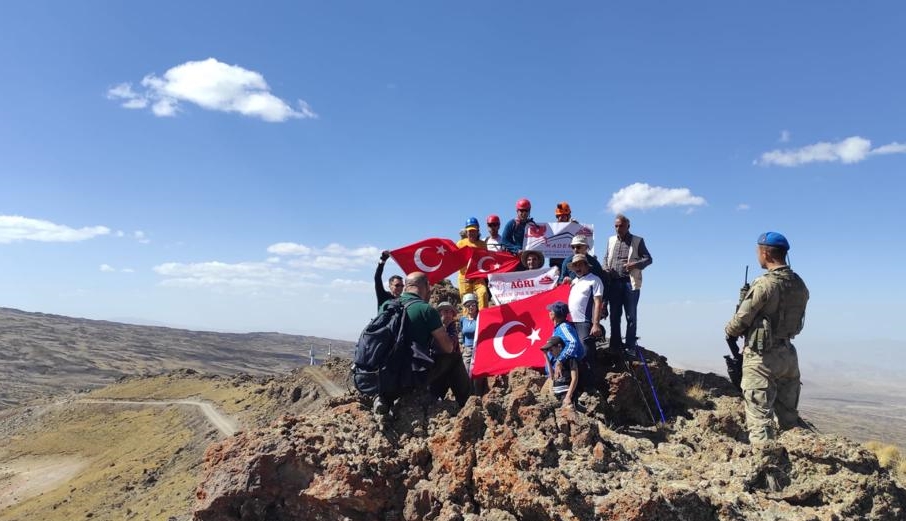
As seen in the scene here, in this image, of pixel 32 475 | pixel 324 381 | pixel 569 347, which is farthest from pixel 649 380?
pixel 32 475

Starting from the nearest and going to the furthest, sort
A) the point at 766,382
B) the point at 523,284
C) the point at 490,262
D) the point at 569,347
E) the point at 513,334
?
the point at 766,382 → the point at 569,347 → the point at 513,334 → the point at 523,284 → the point at 490,262

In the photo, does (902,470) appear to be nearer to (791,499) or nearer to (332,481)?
(791,499)

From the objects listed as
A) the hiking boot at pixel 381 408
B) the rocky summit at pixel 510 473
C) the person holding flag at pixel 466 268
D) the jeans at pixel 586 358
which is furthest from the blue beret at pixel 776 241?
the person holding flag at pixel 466 268

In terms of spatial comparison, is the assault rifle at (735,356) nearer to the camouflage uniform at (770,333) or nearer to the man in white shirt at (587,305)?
the camouflage uniform at (770,333)

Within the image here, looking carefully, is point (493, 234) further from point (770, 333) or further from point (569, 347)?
point (770, 333)

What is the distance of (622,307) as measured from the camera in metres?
7.62

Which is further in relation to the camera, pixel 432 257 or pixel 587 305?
pixel 432 257

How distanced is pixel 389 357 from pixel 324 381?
1711cm

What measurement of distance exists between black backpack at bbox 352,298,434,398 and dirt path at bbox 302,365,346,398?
44.6ft

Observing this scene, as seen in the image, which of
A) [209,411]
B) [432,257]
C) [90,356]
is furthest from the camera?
[90,356]

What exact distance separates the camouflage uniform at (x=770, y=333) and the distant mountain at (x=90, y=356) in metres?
50.4

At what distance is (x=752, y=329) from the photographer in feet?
16.4

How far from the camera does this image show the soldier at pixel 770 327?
192 inches

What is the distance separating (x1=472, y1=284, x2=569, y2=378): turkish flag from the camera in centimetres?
668
